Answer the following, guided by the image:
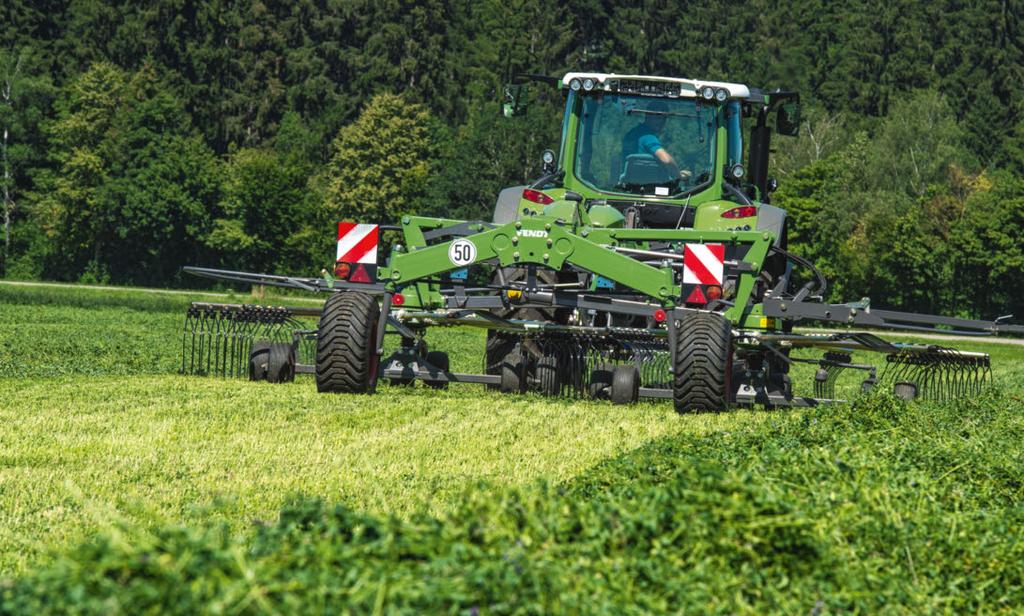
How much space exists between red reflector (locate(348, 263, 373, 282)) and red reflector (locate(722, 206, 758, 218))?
3.39m

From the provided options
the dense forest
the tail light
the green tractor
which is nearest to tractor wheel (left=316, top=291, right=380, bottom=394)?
the green tractor

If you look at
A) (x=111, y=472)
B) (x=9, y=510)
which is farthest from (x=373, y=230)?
(x=9, y=510)

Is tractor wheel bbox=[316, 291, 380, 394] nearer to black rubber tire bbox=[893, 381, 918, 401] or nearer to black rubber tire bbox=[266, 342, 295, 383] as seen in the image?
black rubber tire bbox=[266, 342, 295, 383]

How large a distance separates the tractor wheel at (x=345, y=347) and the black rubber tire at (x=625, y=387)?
215 centimetres

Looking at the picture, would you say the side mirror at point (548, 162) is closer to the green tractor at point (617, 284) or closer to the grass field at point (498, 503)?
the green tractor at point (617, 284)

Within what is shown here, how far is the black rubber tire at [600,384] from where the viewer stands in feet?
41.3

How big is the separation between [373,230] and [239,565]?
8.98m

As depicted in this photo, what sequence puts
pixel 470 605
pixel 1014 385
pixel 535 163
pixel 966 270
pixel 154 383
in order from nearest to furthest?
pixel 470 605 < pixel 154 383 < pixel 1014 385 < pixel 966 270 < pixel 535 163

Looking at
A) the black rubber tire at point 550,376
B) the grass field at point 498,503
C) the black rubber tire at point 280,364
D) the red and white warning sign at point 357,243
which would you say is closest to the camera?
the grass field at point 498,503

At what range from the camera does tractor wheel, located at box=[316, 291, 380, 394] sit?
36.2 feet

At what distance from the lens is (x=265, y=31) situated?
8019 cm

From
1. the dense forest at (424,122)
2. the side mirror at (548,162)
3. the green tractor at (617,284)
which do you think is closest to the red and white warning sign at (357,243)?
the green tractor at (617,284)

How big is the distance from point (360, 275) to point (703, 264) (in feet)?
9.18

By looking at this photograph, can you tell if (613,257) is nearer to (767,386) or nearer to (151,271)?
(767,386)
